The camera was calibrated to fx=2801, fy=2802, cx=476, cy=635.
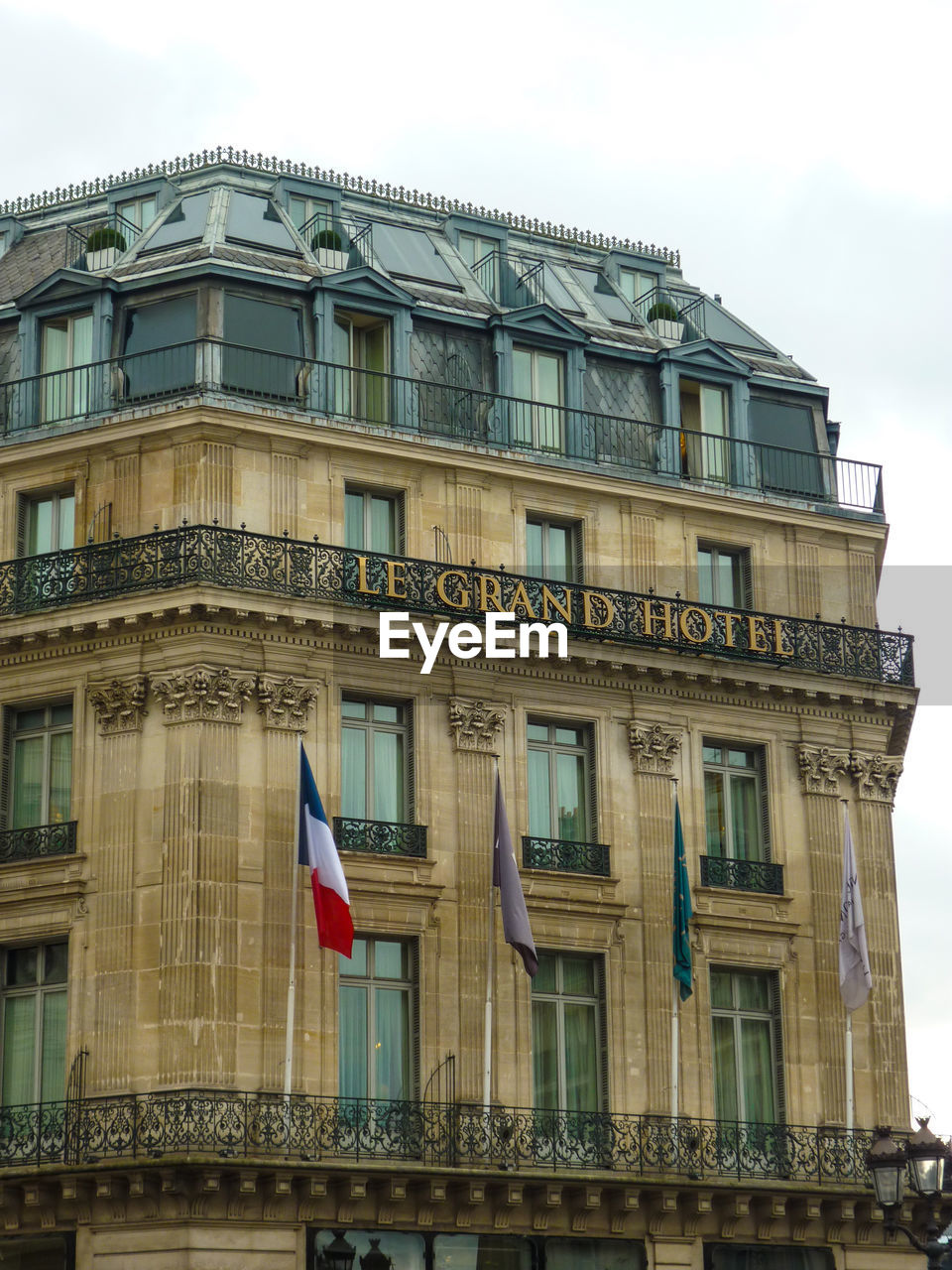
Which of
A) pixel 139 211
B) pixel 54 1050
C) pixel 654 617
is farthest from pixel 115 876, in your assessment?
pixel 139 211

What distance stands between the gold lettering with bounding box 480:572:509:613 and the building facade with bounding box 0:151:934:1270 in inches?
8.3

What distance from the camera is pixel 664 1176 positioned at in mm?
43750

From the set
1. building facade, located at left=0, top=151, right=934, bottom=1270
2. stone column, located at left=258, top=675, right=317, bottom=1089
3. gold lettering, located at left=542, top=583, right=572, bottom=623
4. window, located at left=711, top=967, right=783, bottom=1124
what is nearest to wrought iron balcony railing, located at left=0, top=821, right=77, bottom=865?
building facade, located at left=0, top=151, right=934, bottom=1270

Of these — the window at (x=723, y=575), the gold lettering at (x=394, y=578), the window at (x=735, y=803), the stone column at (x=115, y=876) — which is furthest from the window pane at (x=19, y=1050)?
the window at (x=723, y=575)

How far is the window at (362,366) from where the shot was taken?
150 ft

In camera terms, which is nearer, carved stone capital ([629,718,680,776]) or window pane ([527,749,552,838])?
window pane ([527,749,552,838])

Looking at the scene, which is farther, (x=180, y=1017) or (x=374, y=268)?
(x=374, y=268)

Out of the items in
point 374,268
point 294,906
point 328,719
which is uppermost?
point 374,268

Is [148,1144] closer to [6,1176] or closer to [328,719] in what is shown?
[6,1176]

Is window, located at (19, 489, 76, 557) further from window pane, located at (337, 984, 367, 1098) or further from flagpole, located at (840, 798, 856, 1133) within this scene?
flagpole, located at (840, 798, 856, 1133)

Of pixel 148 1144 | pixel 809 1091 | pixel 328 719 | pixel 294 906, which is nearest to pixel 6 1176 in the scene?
pixel 148 1144

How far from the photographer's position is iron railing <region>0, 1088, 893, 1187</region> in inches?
1591

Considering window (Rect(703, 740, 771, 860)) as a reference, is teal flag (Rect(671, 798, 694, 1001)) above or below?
below

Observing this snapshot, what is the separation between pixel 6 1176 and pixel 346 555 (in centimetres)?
1087
